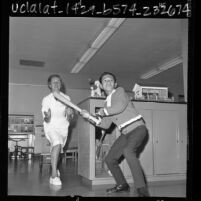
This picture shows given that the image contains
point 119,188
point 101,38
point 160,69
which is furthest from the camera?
point 101,38

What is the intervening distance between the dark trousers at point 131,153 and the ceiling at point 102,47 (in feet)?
2.28

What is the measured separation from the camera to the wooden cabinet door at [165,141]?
2.13m

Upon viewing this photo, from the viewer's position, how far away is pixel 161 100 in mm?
2176

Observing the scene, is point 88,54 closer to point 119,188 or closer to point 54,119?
point 54,119

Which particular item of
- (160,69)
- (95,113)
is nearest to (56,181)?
(95,113)

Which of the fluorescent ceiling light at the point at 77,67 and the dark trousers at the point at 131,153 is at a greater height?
the fluorescent ceiling light at the point at 77,67

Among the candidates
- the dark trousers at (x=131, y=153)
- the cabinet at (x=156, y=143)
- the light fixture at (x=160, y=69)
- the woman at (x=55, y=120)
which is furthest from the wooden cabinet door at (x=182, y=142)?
the woman at (x=55, y=120)

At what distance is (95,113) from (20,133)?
1.80 feet

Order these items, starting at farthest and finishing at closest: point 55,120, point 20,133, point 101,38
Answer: point 101,38
point 55,120
point 20,133

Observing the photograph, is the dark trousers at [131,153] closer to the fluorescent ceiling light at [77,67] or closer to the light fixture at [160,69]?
the light fixture at [160,69]

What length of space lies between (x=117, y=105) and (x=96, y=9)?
616 millimetres

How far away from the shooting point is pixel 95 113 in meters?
1.87
